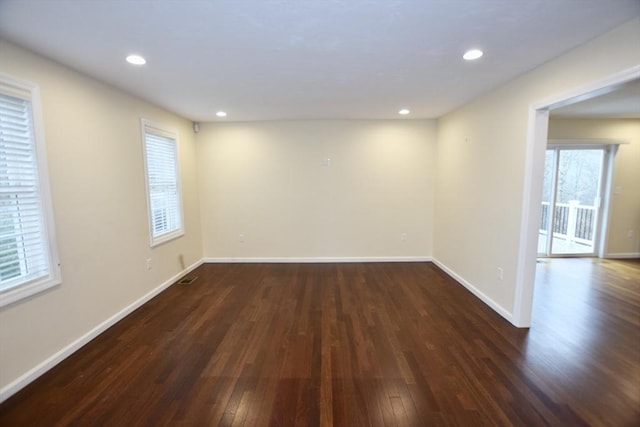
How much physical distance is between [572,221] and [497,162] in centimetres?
379

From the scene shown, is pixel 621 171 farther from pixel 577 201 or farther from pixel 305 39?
pixel 305 39

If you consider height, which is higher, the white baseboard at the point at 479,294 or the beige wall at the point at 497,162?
the beige wall at the point at 497,162

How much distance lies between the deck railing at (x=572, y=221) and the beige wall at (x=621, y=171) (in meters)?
0.27

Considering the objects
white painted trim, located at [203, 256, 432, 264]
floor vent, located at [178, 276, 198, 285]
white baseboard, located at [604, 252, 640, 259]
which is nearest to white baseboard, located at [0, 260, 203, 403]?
floor vent, located at [178, 276, 198, 285]

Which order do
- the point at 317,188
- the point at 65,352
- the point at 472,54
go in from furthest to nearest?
the point at 317,188
the point at 65,352
the point at 472,54

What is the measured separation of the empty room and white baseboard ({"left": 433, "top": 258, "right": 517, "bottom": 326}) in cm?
3

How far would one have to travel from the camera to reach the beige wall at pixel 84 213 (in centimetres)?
201

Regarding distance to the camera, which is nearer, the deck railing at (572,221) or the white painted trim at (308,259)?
the white painted trim at (308,259)

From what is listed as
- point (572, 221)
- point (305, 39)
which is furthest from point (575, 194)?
point (305, 39)

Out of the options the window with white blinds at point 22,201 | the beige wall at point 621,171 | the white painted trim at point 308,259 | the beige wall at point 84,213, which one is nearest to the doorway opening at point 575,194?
the beige wall at point 621,171

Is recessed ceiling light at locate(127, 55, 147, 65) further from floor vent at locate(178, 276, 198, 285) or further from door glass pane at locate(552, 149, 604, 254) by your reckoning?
door glass pane at locate(552, 149, 604, 254)

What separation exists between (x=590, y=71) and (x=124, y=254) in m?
4.49

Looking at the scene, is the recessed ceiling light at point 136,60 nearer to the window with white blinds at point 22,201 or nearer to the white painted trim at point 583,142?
the window with white blinds at point 22,201

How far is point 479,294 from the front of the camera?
3.37m
